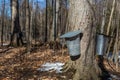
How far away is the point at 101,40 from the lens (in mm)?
8812

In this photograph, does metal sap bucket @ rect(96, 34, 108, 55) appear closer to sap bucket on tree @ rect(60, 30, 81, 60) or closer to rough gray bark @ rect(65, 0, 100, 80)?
rough gray bark @ rect(65, 0, 100, 80)

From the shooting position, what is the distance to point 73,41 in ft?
26.8

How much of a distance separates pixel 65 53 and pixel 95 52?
604 cm

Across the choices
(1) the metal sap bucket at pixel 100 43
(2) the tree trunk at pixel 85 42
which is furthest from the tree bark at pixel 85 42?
(1) the metal sap bucket at pixel 100 43

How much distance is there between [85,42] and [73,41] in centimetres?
40

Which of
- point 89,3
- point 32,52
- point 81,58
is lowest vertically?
point 32,52

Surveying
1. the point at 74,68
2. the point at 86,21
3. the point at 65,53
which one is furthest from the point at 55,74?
the point at 65,53

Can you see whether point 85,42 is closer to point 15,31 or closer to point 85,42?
point 85,42

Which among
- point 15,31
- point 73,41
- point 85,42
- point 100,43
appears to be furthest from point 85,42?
point 15,31

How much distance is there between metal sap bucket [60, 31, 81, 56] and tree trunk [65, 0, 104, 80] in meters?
0.18

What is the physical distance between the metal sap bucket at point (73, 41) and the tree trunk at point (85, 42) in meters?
0.18

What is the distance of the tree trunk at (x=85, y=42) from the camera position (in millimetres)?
8328

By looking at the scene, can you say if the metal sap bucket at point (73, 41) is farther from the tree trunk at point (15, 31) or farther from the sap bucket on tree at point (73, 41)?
the tree trunk at point (15, 31)

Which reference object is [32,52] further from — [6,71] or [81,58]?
[81,58]
